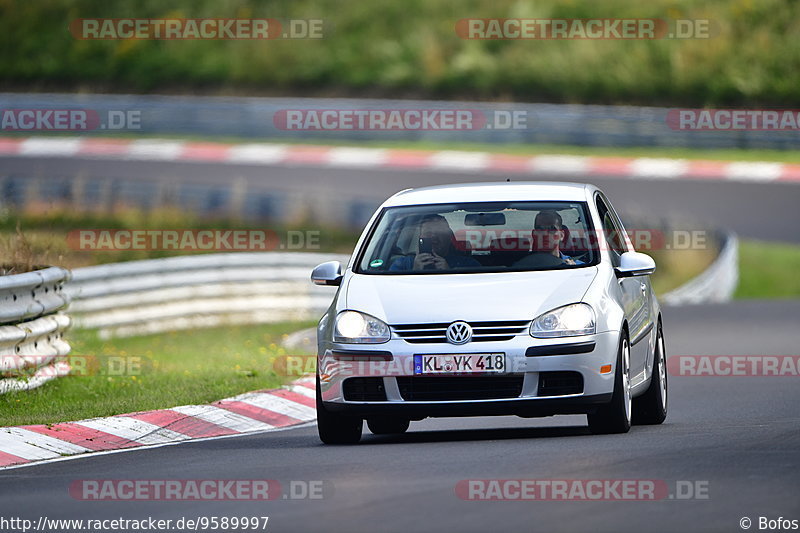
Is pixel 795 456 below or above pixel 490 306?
below

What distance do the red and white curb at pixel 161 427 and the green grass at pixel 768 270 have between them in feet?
43.4

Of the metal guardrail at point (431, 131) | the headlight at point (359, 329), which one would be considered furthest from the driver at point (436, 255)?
the metal guardrail at point (431, 131)

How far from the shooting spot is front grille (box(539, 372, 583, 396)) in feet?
33.3

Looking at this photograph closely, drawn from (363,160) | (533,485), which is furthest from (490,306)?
(363,160)

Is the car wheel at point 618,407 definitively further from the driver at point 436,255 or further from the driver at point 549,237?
the driver at point 436,255

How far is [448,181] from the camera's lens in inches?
1268

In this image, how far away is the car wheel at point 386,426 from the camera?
Answer: 1146 cm

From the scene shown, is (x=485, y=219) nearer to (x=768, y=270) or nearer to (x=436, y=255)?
(x=436, y=255)

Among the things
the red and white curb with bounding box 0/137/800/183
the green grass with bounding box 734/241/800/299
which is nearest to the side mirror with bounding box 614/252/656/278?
the green grass with bounding box 734/241/800/299

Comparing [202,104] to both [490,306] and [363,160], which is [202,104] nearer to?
[363,160]

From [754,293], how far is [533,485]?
17.6 m

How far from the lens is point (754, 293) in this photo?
25453 mm

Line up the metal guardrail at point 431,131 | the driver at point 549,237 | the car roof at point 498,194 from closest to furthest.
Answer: the driver at point 549,237 < the car roof at point 498,194 < the metal guardrail at point 431,131

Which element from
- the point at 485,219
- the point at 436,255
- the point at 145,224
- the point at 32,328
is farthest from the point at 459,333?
→ the point at 145,224
